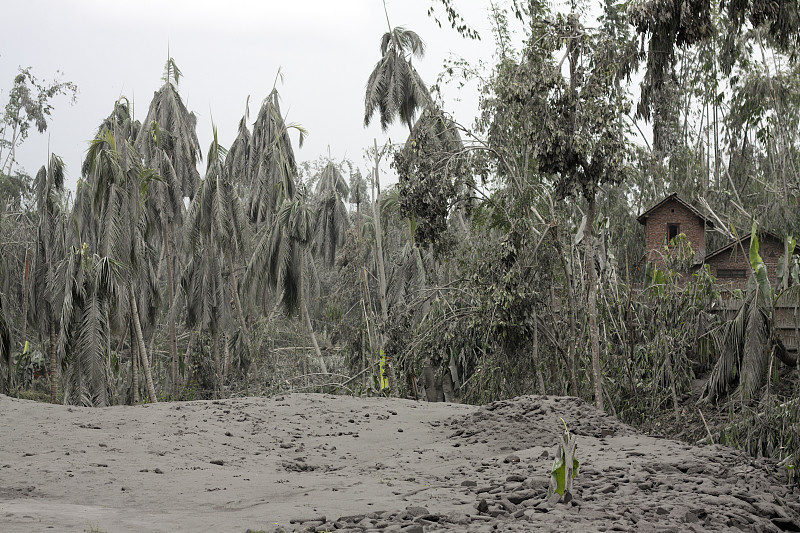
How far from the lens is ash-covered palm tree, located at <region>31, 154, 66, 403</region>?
2045 centimetres

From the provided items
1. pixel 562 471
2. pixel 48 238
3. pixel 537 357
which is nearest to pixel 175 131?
pixel 48 238

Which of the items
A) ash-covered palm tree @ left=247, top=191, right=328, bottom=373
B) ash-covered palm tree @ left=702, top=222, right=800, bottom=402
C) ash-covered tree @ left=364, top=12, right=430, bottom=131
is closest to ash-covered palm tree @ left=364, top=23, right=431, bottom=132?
ash-covered tree @ left=364, top=12, right=430, bottom=131

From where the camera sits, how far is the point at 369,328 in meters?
20.9

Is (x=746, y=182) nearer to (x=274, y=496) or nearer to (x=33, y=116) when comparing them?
(x=274, y=496)

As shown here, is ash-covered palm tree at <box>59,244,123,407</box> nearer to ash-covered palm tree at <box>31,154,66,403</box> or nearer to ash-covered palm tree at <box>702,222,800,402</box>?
ash-covered palm tree at <box>31,154,66,403</box>

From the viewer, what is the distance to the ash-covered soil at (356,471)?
590 centimetres

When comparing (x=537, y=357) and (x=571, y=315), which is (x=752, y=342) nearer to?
(x=571, y=315)

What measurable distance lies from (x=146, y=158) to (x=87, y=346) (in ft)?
28.6

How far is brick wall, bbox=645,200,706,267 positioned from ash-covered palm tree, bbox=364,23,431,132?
29.4ft

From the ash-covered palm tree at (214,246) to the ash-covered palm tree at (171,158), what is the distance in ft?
2.90

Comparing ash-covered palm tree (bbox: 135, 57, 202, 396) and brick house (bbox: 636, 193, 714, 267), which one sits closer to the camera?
ash-covered palm tree (bbox: 135, 57, 202, 396)

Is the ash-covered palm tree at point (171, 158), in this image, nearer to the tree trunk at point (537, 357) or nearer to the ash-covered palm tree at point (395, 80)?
the ash-covered palm tree at point (395, 80)

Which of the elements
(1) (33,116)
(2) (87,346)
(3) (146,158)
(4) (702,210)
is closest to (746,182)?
(4) (702,210)

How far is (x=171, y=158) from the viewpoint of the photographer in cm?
2470
